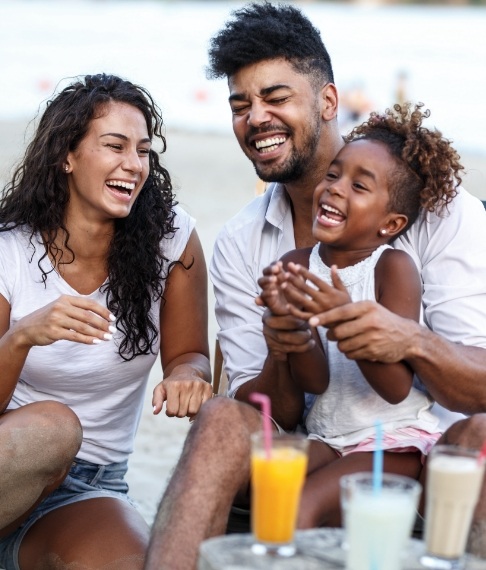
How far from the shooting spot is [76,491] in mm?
3695

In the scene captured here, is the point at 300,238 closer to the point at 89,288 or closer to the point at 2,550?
the point at 89,288

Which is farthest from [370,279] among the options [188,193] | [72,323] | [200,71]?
[200,71]

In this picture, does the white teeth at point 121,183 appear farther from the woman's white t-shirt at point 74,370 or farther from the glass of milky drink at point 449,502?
the glass of milky drink at point 449,502

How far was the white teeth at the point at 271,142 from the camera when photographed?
3779 millimetres

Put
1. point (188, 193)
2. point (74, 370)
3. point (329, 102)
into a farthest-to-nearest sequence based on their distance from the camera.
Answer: point (188, 193), point (329, 102), point (74, 370)

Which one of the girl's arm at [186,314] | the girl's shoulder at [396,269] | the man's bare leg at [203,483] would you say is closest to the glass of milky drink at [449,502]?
the man's bare leg at [203,483]

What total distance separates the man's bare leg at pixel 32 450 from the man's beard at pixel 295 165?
1088 mm

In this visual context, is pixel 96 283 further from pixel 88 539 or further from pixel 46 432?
pixel 88 539

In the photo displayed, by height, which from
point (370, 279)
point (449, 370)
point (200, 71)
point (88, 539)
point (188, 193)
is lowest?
point (88, 539)

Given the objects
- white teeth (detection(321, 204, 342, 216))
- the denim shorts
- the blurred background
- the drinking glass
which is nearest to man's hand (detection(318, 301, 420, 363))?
white teeth (detection(321, 204, 342, 216))

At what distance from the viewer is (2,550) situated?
3625 mm

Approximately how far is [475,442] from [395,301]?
0.52m

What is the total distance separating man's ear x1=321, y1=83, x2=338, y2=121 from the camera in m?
3.97

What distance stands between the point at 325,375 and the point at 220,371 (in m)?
1.12
